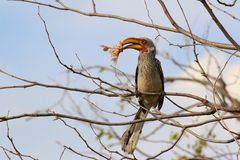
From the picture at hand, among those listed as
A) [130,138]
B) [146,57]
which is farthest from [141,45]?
[130,138]

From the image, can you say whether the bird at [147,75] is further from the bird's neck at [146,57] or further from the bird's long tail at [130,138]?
the bird's long tail at [130,138]

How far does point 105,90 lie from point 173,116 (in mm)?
518

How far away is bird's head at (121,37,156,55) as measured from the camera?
595cm

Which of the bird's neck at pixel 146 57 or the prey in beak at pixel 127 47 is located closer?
the prey in beak at pixel 127 47

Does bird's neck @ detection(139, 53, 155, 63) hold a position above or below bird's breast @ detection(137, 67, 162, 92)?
above

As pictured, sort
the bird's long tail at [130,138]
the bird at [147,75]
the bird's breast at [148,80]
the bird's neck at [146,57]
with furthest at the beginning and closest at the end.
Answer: the bird's neck at [146,57] → the bird's breast at [148,80] → the bird at [147,75] → the bird's long tail at [130,138]

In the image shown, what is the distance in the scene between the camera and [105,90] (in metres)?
4.45

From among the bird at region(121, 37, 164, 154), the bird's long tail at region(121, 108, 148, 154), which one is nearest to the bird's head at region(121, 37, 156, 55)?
the bird at region(121, 37, 164, 154)

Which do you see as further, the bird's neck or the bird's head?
the bird's neck

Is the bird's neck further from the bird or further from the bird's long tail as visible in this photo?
the bird's long tail

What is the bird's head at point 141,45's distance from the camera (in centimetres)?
595

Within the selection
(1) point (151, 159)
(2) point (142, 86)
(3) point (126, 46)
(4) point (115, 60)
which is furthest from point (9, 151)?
(2) point (142, 86)

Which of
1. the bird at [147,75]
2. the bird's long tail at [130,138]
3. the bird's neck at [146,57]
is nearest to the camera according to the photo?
the bird's long tail at [130,138]

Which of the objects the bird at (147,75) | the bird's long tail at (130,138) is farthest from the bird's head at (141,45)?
the bird's long tail at (130,138)
